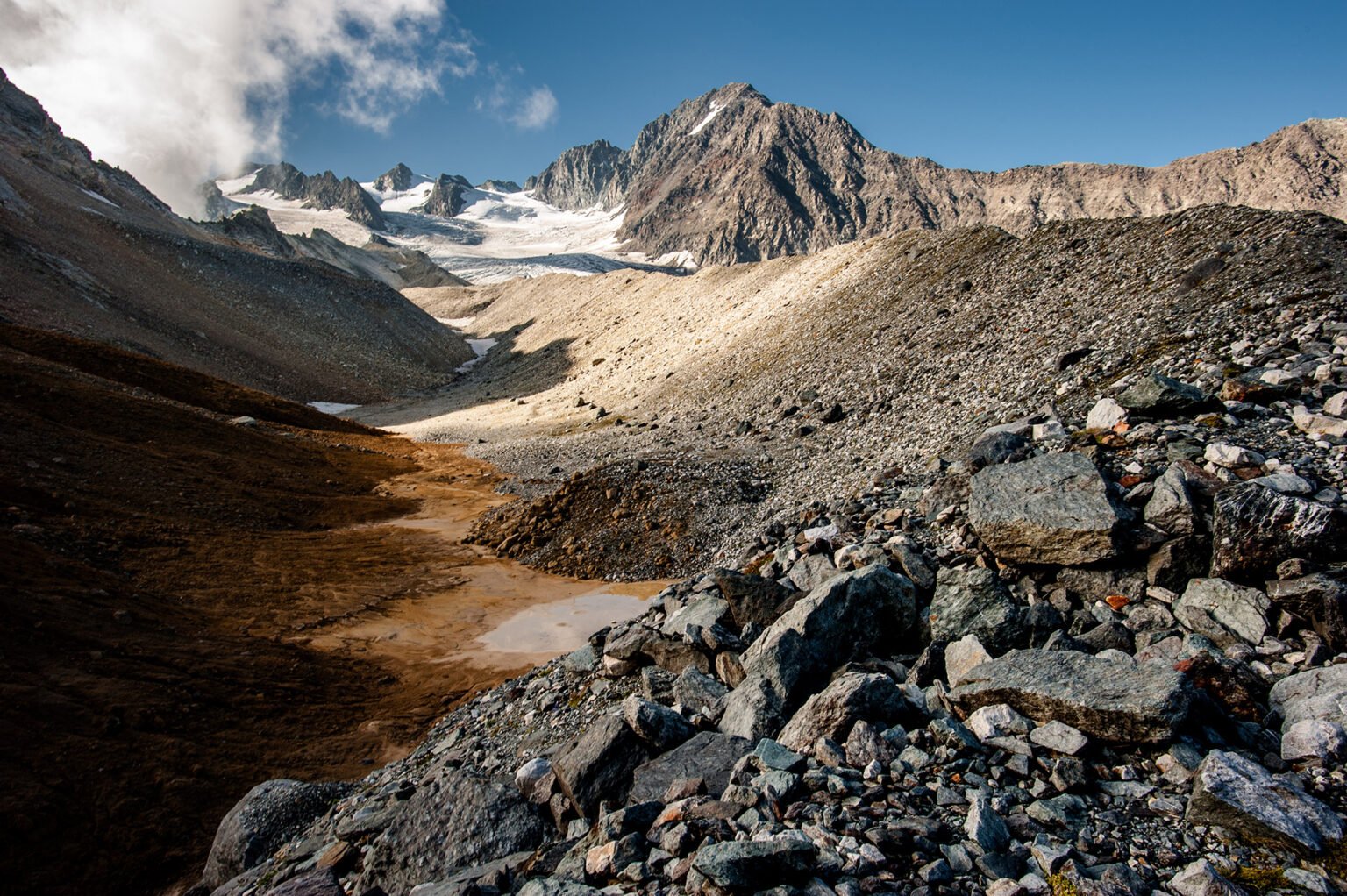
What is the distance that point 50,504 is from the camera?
16188mm

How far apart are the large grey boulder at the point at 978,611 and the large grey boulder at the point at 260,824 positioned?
809cm

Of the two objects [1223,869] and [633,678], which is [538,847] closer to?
[633,678]

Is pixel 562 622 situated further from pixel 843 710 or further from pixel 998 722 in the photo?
pixel 998 722

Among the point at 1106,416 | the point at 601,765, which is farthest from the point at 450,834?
the point at 1106,416

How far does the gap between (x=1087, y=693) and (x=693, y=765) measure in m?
3.41

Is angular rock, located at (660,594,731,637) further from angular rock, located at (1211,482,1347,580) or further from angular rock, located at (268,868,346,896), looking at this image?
angular rock, located at (1211,482,1347,580)

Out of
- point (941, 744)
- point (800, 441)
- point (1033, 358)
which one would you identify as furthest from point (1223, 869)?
point (800, 441)

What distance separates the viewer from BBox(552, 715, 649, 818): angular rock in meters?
5.66

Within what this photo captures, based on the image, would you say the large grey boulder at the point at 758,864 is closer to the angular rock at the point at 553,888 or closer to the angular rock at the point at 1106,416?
the angular rock at the point at 553,888

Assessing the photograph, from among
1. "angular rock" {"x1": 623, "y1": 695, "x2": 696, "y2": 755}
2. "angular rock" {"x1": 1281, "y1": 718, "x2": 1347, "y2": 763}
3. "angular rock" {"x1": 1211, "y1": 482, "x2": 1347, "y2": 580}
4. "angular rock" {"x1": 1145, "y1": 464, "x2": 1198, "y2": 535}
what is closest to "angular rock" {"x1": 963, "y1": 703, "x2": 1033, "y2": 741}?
"angular rock" {"x1": 1281, "y1": 718, "x2": 1347, "y2": 763}

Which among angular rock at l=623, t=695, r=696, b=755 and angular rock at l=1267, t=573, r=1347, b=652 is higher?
angular rock at l=1267, t=573, r=1347, b=652

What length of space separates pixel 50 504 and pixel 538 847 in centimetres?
1880

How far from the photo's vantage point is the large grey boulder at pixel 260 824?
7.20 m

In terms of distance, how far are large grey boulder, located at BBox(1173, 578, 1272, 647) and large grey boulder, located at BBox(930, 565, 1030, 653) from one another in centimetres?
151
